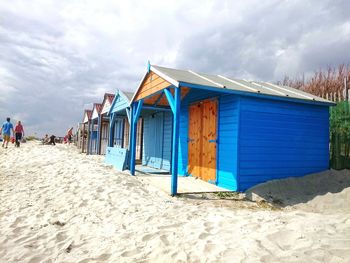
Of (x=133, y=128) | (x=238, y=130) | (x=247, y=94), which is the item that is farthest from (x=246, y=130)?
(x=133, y=128)

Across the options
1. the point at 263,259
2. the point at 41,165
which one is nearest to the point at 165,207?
the point at 263,259

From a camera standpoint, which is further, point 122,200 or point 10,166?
point 10,166

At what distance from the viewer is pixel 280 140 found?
768cm

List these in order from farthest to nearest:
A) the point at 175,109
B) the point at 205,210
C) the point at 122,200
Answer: the point at 175,109, the point at 122,200, the point at 205,210

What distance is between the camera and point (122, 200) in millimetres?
5789

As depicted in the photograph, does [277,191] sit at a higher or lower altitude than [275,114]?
lower

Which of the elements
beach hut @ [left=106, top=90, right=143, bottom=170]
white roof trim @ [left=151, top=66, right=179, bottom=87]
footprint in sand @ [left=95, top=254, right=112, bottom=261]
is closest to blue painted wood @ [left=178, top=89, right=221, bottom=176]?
white roof trim @ [left=151, top=66, right=179, bottom=87]

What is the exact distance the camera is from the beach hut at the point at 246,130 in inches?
280

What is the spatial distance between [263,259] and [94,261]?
185cm

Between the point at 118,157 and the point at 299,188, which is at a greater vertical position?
the point at 118,157

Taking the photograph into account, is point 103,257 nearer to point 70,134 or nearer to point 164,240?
point 164,240

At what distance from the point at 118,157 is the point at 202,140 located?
11.8 ft

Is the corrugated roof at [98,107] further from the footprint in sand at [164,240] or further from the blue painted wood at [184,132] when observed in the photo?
the footprint in sand at [164,240]

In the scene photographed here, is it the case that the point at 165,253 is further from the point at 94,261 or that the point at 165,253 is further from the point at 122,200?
the point at 122,200
